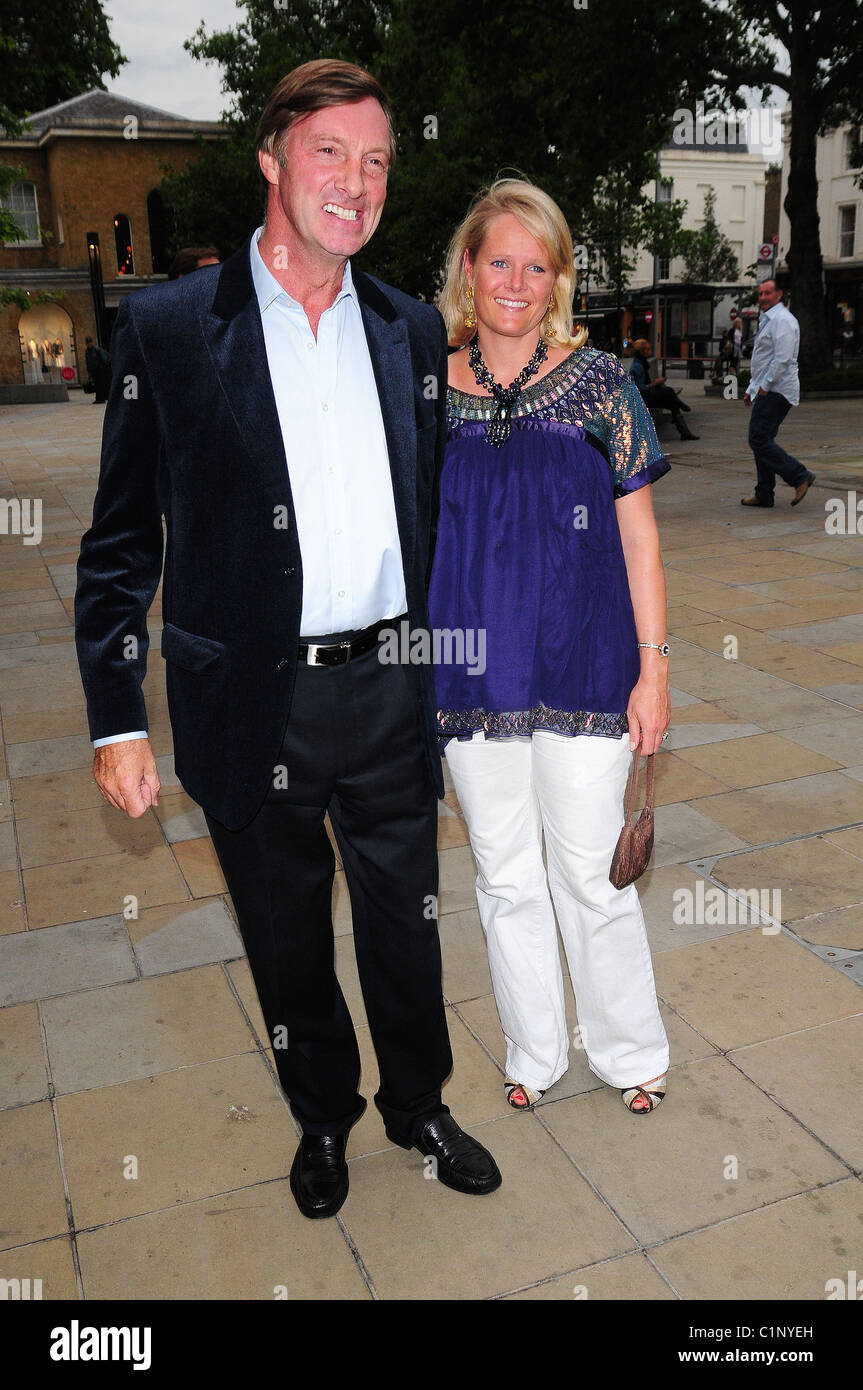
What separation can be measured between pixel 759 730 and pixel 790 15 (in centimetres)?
2220

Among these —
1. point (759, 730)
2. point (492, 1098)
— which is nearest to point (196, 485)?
point (492, 1098)

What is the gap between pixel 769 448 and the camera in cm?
1117

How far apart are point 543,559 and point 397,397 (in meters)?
0.52

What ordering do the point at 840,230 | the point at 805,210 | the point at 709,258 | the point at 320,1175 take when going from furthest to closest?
the point at 709,258, the point at 840,230, the point at 805,210, the point at 320,1175

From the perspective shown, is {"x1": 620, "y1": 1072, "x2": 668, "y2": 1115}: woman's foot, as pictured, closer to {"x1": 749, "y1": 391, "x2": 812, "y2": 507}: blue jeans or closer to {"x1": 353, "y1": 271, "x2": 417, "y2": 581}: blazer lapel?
{"x1": 353, "y1": 271, "x2": 417, "y2": 581}: blazer lapel

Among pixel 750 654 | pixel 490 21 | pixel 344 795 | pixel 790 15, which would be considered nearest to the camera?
pixel 344 795

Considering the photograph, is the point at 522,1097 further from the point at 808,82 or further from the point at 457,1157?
the point at 808,82

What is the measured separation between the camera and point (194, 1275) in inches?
101

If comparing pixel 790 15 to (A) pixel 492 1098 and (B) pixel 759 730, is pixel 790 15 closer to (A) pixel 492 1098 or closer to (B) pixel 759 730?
(B) pixel 759 730

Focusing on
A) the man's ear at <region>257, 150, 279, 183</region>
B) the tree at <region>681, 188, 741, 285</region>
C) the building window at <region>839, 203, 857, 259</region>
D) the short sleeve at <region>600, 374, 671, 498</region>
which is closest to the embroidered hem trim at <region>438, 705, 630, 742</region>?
the short sleeve at <region>600, 374, 671, 498</region>

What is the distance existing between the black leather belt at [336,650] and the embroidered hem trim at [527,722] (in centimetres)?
41

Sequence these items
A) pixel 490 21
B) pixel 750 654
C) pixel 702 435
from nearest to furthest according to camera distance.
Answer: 1. pixel 750 654
2. pixel 702 435
3. pixel 490 21

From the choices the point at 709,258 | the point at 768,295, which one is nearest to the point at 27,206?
the point at 709,258

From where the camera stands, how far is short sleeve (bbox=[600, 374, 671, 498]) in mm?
2637
